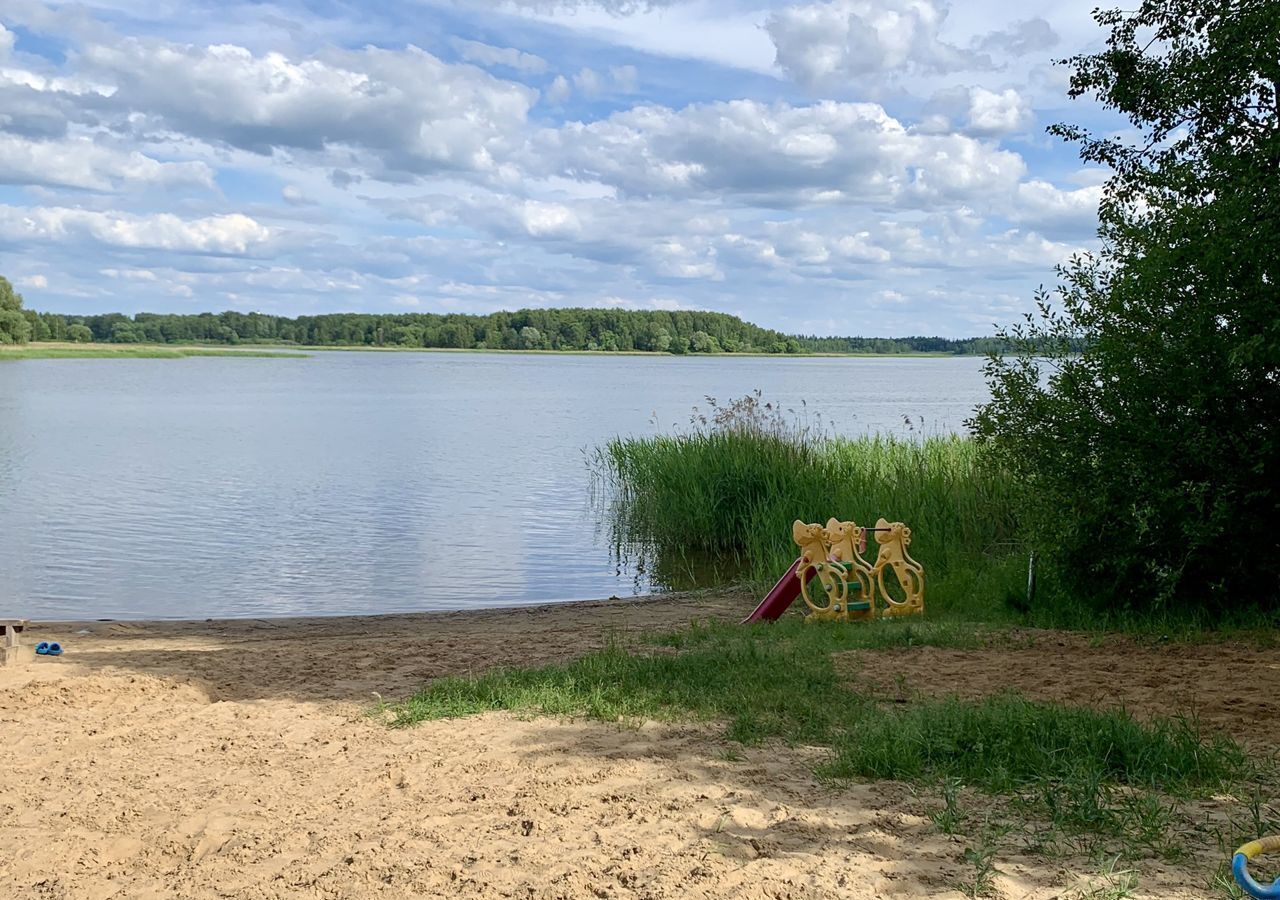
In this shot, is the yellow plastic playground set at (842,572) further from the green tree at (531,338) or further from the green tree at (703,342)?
the green tree at (531,338)

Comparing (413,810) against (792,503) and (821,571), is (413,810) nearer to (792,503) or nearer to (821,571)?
(821,571)

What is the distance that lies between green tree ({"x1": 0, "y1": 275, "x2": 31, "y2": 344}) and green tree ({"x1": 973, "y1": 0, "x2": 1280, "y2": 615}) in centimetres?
10837

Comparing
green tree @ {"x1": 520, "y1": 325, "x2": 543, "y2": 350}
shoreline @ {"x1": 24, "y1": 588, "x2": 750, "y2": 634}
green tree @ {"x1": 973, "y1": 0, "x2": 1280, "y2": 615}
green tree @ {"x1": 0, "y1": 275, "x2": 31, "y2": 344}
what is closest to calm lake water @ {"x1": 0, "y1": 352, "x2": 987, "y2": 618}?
shoreline @ {"x1": 24, "y1": 588, "x2": 750, "y2": 634}

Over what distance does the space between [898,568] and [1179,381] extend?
2.87 meters

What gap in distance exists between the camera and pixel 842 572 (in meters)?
10.4

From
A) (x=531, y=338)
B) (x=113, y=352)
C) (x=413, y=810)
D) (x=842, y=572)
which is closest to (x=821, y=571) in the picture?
(x=842, y=572)

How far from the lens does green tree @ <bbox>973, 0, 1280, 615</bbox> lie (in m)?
9.02

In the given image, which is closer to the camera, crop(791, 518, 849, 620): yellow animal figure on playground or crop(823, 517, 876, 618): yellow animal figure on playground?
crop(791, 518, 849, 620): yellow animal figure on playground

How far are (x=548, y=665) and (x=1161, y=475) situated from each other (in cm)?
502

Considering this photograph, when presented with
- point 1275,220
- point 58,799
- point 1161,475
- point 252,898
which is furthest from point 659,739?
point 1275,220

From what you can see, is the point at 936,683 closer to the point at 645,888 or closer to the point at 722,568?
the point at 645,888

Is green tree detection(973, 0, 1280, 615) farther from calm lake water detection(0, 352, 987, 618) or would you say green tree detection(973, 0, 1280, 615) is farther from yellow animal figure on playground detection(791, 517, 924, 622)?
calm lake water detection(0, 352, 987, 618)

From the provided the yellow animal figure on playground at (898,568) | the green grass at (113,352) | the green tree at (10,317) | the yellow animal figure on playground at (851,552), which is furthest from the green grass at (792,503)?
the green grass at (113,352)

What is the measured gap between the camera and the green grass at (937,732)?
4891 millimetres
